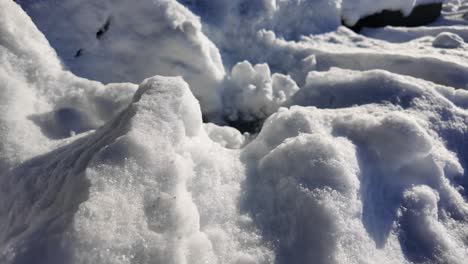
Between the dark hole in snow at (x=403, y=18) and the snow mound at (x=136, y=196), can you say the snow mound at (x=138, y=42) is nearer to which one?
the snow mound at (x=136, y=196)

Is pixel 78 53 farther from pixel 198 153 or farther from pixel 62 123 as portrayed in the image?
pixel 198 153

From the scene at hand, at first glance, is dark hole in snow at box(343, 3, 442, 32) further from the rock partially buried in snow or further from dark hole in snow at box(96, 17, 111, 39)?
dark hole in snow at box(96, 17, 111, 39)

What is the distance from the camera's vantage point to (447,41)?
3.65 meters

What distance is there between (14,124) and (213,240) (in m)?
1.23

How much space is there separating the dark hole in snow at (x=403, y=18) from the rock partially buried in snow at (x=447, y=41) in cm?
65

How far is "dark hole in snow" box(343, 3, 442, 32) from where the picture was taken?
4172 mm

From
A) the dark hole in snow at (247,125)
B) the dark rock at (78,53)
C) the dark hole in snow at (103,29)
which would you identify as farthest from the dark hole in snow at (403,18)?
the dark rock at (78,53)

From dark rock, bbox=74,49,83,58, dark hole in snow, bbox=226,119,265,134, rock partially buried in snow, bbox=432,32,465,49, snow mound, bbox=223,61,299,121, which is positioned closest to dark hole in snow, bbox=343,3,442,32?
rock partially buried in snow, bbox=432,32,465,49

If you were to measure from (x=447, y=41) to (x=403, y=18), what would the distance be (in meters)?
0.76

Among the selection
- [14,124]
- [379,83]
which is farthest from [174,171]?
[379,83]

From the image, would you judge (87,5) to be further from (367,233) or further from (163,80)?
(367,233)

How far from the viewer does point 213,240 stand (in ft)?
4.79

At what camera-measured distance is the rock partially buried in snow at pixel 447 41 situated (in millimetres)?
3637

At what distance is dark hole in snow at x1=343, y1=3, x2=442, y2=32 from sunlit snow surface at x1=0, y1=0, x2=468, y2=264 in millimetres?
1254
